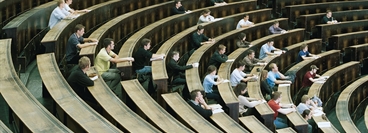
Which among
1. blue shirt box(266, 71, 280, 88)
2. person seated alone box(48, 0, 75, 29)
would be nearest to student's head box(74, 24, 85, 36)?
person seated alone box(48, 0, 75, 29)

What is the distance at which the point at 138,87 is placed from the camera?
124 inches

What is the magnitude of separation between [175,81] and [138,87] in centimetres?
77

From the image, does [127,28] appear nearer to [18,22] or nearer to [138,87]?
[18,22]

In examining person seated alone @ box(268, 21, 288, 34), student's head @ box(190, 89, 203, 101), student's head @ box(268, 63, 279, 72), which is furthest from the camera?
person seated alone @ box(268, 21, 288, 34)

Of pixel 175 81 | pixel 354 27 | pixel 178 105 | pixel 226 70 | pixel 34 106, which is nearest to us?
pixel 34 106

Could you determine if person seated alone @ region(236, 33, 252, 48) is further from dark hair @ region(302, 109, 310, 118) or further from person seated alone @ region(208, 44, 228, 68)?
dark hair @ region(302, 109, 310, 118)

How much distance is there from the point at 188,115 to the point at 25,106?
84 cm

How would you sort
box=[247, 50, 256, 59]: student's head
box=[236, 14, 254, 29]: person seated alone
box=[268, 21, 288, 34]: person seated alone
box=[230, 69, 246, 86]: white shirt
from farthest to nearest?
box=[268, 21, 288, 34]: person seated alone < box=[236, 14, 254, 29]: person seated alone < box=[247, 50, 256, 59]: student's head < box=[230, 69, 246, 86]: white shirt

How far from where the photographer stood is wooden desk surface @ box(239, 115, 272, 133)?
3.15 meters

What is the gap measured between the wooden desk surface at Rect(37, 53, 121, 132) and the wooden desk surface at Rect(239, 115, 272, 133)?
37.2 inches

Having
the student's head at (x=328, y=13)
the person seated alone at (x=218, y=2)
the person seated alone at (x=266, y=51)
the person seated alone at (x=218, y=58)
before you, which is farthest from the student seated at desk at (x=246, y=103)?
the student's head at (x=328, y=13)

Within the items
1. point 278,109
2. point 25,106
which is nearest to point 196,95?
point 278,109

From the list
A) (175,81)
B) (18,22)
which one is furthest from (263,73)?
(18,22)

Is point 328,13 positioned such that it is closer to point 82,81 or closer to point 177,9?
point 177,9
